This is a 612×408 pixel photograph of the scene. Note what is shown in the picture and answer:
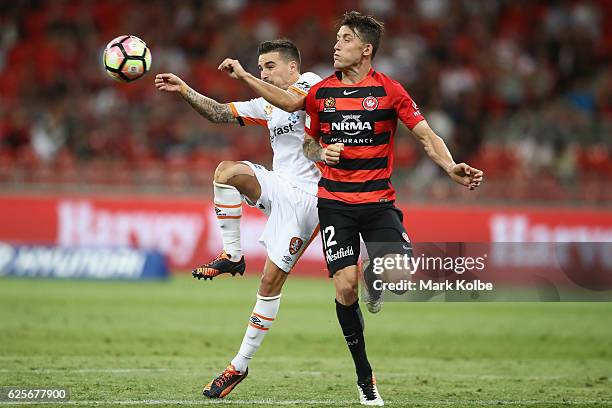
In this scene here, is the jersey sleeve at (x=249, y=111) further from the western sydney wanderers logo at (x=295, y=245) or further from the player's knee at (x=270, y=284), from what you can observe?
the player's knee at (x=270, y=284)

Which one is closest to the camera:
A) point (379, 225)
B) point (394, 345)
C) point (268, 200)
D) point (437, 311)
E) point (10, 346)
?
point (379, 225)

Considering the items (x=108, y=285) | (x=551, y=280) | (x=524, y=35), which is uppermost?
(x=524, y=35)

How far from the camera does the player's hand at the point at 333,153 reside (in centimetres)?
731

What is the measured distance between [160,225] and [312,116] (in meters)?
12.6

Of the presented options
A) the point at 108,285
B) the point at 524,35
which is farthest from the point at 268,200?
the point at 524,35

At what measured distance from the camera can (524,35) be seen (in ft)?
75.2

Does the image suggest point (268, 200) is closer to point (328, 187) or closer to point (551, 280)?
point (328, 187)

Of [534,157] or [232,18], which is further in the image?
[232,18]

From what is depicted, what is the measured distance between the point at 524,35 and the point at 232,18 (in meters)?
6.88

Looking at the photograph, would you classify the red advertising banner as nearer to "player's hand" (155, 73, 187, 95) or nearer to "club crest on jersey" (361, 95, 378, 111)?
"player's hand" (155, 73, 187, 95)

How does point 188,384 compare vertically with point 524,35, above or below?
below

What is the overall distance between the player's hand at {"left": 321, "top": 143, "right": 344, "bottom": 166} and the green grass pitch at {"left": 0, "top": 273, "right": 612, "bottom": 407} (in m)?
1.82

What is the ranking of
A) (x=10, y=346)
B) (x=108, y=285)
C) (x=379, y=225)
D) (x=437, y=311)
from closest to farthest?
1. (x=379, y=225)
2. (x=10, y=346)
3. (x=437, y=311)
4. (x=108, y=285)
